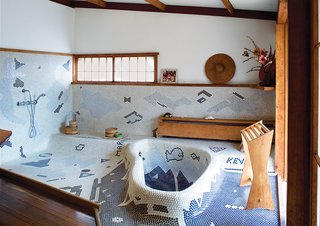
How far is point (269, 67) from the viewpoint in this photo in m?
4.51

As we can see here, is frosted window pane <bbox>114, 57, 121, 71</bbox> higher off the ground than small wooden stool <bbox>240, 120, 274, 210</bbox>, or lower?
higher

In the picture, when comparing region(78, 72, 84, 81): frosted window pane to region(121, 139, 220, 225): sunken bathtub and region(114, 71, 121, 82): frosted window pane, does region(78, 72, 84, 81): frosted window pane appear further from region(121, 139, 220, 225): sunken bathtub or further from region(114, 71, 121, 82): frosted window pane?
region(121, 139, 220, 225): sunken bathtub

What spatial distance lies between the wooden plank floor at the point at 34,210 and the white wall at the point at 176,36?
11.5 ft

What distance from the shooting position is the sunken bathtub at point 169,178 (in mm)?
3002

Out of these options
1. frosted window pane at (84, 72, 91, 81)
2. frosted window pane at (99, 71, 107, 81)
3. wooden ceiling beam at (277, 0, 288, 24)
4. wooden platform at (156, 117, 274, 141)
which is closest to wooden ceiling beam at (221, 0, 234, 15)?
wooden ceiling beam at (277, 0, 288, 24)

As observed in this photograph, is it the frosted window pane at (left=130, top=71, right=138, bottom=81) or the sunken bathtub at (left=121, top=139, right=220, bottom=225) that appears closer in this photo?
the sunken bathtub at (left=121, top=139, right=220, bottom=225)

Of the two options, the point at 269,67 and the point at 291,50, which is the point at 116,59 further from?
the point at 291,50

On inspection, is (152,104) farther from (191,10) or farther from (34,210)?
(34,210)

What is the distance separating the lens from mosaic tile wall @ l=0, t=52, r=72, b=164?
16.2 ft

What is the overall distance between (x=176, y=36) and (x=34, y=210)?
3.97 meters

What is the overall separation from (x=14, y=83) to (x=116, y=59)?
6.31 feet

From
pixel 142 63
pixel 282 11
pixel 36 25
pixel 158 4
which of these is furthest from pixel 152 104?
pixel 282 11

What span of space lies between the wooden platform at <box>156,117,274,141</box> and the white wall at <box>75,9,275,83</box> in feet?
2.35

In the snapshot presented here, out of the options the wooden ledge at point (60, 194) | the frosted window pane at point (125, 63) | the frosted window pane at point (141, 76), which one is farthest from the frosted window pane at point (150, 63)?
the wooden ledge at point (60, 194)
